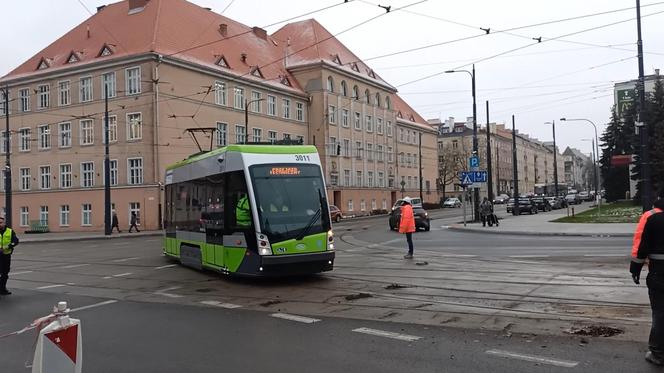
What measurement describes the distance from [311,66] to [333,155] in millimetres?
10143

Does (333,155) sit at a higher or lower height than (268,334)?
higher

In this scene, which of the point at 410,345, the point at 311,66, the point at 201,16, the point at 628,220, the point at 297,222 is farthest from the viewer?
the point at 311,66

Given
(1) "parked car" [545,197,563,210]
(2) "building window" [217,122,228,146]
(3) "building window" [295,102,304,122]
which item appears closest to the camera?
(2) "building window" [217,122,228,146]

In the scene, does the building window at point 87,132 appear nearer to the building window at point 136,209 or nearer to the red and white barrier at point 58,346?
the building window at point 136,209

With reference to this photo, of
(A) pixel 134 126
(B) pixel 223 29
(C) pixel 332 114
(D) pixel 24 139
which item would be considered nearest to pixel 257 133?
(B) pixel 223 29

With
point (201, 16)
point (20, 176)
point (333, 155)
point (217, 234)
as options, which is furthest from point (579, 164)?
point (217, 234)

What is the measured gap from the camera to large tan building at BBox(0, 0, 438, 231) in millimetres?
46469

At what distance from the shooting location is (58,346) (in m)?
4.48

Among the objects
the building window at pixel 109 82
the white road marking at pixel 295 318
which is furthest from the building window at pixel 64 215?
the white road marking at pixel 295 318

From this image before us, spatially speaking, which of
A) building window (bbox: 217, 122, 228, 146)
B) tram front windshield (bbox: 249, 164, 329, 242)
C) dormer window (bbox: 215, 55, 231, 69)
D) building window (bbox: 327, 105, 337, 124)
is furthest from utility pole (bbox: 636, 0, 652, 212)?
building window (bbox: 327, 105, 337, 124)

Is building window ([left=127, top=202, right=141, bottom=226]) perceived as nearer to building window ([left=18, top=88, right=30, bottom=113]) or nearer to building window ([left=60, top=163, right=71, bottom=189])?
building window ([left=60, top=163, right=71, bottom=189])

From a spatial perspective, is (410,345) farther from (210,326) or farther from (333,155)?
(333,155)

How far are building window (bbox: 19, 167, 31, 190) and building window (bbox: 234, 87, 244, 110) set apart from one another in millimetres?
19626

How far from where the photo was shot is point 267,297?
1104 centimetres
